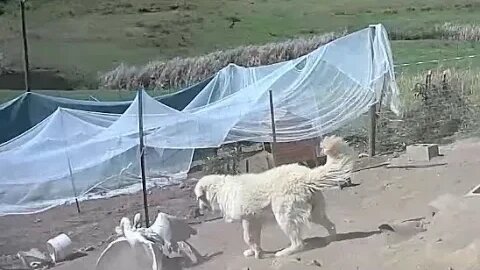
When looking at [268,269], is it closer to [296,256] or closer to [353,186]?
[296,256]

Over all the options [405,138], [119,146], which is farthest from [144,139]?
[405,138]

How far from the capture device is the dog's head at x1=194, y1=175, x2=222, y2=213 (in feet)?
9.12

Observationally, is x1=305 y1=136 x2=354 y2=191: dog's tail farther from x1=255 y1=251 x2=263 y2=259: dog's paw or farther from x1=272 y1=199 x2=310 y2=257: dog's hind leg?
x1=255 y1=251 x2=263 y2=259: dog's paw

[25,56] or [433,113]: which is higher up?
[25,56]

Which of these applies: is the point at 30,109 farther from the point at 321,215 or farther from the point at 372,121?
the point at 372,121

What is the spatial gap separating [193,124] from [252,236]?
399mm

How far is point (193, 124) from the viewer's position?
112 inches

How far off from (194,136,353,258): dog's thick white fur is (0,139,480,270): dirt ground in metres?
0.03

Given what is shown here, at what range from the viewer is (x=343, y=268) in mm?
2771

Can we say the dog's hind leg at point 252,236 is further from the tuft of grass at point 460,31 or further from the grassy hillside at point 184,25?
the tuft of grass at point 460,31

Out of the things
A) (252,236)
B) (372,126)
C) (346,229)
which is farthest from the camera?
(372,126)

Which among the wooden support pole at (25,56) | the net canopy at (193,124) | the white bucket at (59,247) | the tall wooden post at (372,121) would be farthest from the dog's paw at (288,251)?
the wooden support pole at (25,56)

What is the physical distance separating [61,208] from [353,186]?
0.94 m

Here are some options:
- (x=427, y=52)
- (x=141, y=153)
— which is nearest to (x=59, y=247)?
(x=141, y=153)
